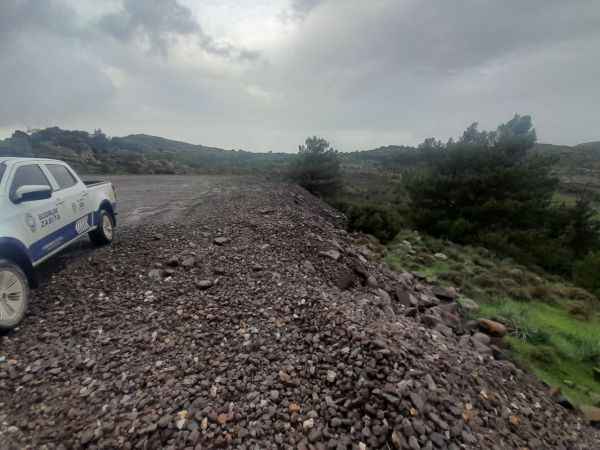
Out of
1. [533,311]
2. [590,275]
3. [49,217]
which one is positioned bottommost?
[590,275]

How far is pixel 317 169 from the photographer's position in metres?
20.2

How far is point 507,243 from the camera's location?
545 inches

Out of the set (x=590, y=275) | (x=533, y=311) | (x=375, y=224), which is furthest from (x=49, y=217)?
(x=590, y=275)

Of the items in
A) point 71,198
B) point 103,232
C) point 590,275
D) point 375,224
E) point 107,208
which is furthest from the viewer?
point 375,224

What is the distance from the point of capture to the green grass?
4.47 meters

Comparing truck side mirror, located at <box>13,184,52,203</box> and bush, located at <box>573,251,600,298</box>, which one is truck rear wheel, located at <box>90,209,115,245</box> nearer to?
truck side mirror, located at <box>13,184,52,203</box>

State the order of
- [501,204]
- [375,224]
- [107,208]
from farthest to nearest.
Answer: [501,204] → [375,224] → [107,208]

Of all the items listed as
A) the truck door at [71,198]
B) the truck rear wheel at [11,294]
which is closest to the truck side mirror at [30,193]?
the truck door at [71,198]

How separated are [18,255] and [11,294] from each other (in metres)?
0.45

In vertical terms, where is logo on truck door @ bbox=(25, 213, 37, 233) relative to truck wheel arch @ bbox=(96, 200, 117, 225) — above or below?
above

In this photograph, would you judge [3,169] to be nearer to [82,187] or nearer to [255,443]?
[82,187]

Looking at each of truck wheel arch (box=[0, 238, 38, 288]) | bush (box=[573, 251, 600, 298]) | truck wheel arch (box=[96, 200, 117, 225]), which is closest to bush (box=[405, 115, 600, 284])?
bush (box=[573, 251, 600, 298])

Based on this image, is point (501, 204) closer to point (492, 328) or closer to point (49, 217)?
point (492, 328)

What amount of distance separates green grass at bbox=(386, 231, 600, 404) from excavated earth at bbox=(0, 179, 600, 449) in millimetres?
1290
